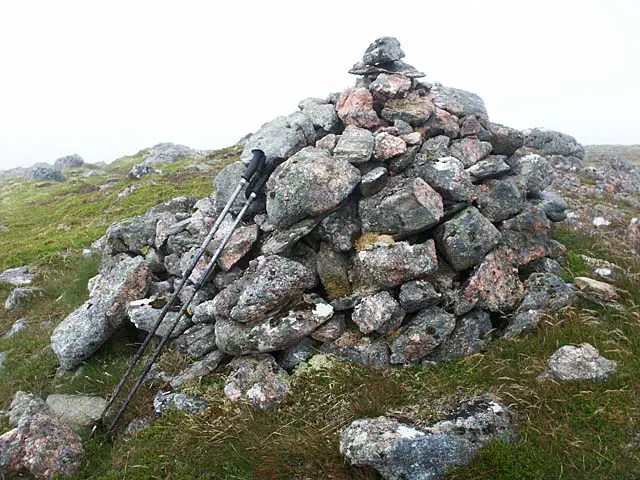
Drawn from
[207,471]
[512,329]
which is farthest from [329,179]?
[207,471]

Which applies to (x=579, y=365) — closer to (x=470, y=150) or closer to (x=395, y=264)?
(x=395, y=264)

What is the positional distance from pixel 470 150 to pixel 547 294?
435 centimetres

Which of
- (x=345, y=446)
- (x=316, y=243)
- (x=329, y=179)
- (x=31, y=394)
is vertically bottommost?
(x=31, y=394)

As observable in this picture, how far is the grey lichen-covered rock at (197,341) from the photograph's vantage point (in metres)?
9.95

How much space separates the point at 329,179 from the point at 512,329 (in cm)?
523

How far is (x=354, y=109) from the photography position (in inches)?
473

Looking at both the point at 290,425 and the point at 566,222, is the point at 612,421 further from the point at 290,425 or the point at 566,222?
the point at 566,222

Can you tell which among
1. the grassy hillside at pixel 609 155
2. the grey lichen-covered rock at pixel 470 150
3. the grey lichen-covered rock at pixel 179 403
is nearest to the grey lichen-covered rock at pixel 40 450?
the grey lichen-covered rock at pixel 179 403

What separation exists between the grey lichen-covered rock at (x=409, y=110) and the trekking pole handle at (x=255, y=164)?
3.74 metres

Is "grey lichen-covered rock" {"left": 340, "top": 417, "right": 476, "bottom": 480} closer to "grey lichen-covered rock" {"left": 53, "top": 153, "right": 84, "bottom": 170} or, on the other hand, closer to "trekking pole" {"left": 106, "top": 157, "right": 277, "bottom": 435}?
"trekking pole" {"left": 106, "top": 157, "right": 277, "bottom": 435}

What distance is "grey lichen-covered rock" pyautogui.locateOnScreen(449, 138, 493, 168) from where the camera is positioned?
453 inches

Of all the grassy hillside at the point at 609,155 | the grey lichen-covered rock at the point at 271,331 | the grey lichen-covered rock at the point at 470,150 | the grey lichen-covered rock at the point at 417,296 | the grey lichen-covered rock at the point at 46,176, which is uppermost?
the grey lichen-covered rock at the point at 470,150

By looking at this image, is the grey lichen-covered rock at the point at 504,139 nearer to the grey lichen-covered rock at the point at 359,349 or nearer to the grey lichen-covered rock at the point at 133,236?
the grey lichen-covered rock at the point at 359,349

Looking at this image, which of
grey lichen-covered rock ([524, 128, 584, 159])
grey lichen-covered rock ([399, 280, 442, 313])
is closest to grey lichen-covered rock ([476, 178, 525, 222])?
grey lichen-covered rock ([399, 280, 442, 313])
